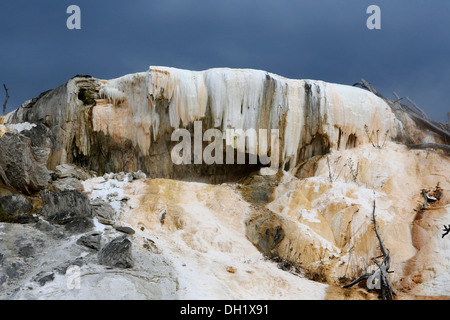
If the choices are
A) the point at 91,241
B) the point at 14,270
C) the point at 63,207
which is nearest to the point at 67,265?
the point at 14,270

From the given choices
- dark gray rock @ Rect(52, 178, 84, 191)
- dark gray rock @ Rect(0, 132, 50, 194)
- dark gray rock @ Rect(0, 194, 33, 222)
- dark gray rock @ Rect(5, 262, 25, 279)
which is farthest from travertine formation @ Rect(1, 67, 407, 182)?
dark gray rock @ Rect(5, 262, 25, 279)

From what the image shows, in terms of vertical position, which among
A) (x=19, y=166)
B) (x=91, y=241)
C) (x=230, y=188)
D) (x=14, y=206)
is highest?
(x=19, y=166)

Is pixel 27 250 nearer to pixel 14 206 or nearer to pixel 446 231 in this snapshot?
pixel 14 206

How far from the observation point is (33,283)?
8.52 metres

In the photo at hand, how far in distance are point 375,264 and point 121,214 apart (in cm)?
765

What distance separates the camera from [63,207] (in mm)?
11414

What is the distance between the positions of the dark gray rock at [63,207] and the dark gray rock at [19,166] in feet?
5.97

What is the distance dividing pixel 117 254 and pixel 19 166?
207 inches

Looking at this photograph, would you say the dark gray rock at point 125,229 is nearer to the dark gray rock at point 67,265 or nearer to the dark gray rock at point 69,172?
the dark gray rock at point 67,265

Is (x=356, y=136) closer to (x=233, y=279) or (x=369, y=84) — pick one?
(x=369, y=84)

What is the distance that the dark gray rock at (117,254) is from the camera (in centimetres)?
959
